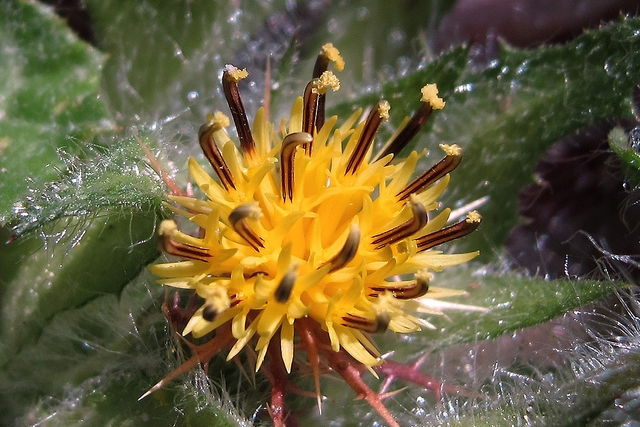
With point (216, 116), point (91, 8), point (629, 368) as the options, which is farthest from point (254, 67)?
point (629, 368)

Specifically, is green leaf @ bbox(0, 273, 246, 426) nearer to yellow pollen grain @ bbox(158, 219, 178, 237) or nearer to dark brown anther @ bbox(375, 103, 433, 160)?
yellow pollen grain @ bbox(158, 219, 178, 237)

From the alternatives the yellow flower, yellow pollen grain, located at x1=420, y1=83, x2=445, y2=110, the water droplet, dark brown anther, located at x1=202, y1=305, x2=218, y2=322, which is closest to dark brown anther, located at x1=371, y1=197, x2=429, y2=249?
the yellow flower

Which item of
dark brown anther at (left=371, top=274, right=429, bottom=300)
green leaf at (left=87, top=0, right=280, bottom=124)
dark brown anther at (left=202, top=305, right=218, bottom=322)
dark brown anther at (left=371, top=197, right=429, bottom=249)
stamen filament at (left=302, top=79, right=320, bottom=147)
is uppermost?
green leaf at (left=87, top=0, right=280, bottom=124)

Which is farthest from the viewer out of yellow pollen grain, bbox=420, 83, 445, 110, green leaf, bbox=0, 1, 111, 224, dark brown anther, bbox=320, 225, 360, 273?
green leaf, bbox=0, 1, 111, 224

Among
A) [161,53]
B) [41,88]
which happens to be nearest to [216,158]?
[41,88]

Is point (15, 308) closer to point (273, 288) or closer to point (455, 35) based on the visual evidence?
point (273, 288)

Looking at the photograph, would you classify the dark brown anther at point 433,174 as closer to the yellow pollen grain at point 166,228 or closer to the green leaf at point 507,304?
the green leaf at point 507,304

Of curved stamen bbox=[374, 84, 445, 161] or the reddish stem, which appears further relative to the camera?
curved stamen bbox=[374, 84, 445, 161]
